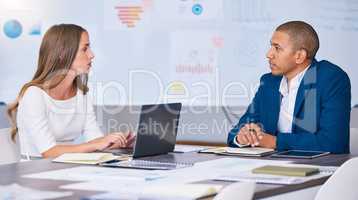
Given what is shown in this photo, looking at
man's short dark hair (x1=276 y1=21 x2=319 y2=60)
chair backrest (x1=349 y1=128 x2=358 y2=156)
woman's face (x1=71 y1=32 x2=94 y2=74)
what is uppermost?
man's short dark hair (x1=276 y1=21 x2=319 y2=60)

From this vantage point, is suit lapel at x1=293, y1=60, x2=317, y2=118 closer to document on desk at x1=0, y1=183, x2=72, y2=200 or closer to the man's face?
the man's face

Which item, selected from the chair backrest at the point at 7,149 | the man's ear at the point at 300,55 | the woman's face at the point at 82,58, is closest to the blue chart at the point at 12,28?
the woman's face at the point at 82,58

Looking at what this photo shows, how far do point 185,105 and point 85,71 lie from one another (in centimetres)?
156

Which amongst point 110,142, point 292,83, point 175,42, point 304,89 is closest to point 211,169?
point 110,142

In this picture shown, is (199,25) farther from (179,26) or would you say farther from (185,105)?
(185,105)

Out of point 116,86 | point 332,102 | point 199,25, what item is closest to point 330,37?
point 199,25

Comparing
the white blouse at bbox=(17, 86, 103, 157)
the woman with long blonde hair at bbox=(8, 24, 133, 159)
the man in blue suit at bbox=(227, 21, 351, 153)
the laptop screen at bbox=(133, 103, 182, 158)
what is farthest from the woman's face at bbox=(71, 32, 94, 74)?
the man in blue suit at bbox=(227, 21, 351, 153)

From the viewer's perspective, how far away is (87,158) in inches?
120

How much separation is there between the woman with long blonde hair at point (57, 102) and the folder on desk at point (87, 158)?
0.31 metres

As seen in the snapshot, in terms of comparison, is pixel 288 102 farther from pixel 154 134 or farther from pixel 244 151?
pixel 154 134

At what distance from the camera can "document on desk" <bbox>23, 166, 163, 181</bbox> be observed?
256 centimetres

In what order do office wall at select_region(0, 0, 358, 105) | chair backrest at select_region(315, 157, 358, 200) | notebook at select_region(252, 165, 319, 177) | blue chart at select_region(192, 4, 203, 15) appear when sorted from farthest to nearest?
blue chart at select_region(192, 4, 203, 15), office wall at select_region(0, 0, 358, 105), notebook at select_region(252, 165, 319, 177), chair backrest at select_region(315, 157, 358, 200)

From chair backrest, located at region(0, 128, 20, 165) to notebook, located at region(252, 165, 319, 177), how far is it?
4.59ft

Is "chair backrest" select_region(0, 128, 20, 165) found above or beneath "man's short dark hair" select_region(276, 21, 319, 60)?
beneath
